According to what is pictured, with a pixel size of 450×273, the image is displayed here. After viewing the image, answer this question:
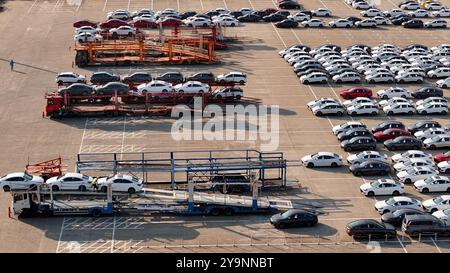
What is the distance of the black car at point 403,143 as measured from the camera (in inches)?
2712

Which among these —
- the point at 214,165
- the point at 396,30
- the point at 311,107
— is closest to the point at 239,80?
the point at 311,107

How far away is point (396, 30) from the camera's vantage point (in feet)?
351

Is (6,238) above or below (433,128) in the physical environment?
below

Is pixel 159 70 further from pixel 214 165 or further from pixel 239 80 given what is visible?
pixel 214 165

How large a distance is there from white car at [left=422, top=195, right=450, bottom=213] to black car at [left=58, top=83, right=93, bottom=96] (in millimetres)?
32052

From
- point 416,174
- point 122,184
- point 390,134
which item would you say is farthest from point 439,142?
point 122,184

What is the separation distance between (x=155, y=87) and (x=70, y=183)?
22828mm

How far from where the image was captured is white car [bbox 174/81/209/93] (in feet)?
264

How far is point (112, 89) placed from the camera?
3093 inches

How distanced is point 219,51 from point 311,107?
71.4 ft

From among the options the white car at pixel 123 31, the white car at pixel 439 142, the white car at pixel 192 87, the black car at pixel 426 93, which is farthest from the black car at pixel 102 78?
the white car at pixel 439 142

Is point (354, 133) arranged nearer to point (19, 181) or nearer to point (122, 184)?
point (122, 184)

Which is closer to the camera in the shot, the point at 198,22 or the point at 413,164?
the point at 413,164

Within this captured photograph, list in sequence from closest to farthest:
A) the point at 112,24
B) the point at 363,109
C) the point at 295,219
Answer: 1. the point at 295,219
2. the point at 363,109
3. the point at 112,24
